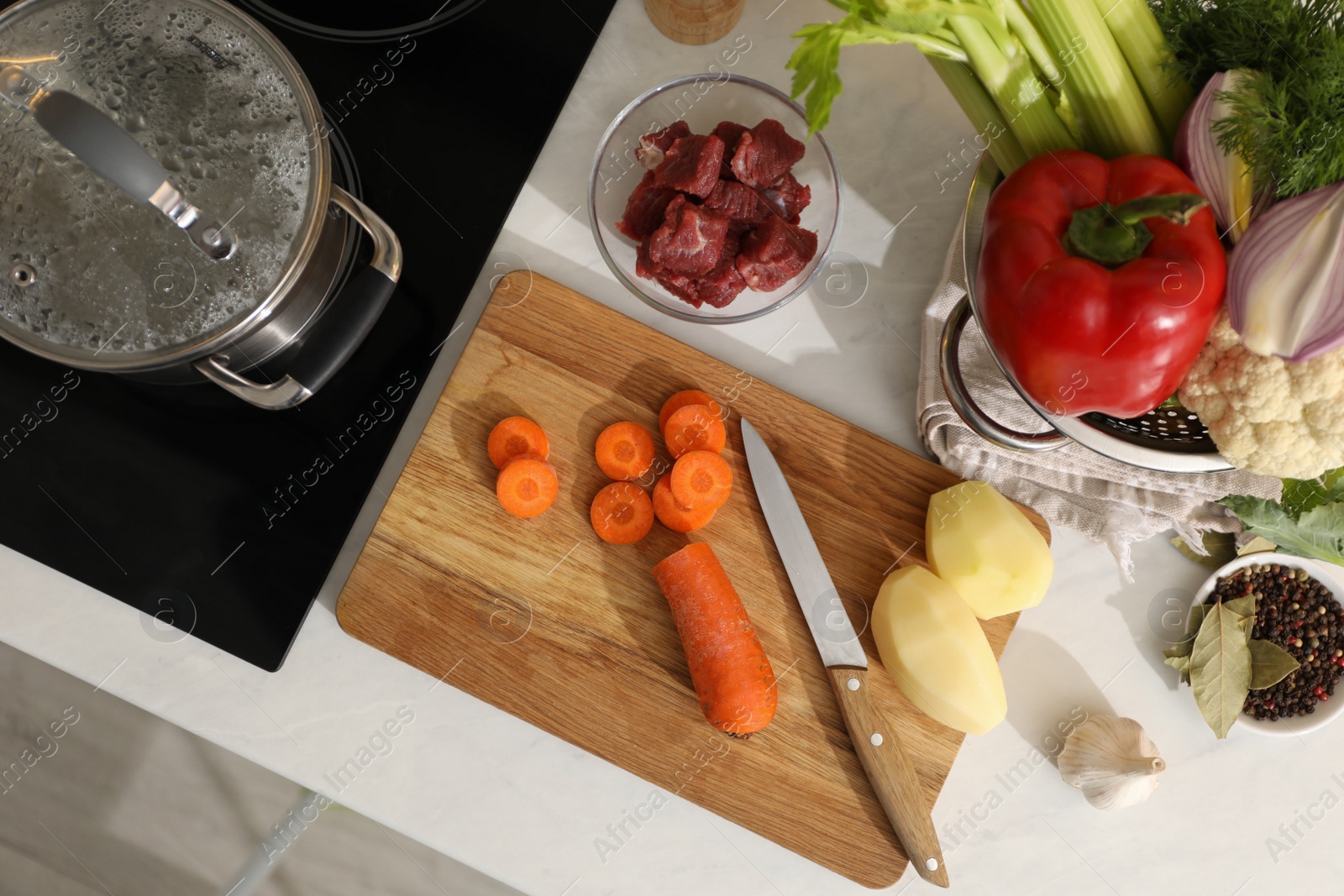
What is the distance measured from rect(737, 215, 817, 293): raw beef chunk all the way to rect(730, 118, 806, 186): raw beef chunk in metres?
0.05

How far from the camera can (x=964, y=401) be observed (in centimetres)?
103

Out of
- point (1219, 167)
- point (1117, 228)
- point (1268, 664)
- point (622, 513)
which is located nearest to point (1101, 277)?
point (1117, 228)

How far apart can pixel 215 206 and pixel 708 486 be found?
64 cm

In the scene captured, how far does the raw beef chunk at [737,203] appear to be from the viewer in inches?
39.0

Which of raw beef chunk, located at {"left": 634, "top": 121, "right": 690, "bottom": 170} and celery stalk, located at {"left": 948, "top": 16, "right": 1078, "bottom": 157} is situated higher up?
raw beef chunk, located at {"left": 634, "top": 121, "right": 690, "bottom": 170}

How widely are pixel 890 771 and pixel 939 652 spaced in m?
0.17

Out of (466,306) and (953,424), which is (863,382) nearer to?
(953,424)

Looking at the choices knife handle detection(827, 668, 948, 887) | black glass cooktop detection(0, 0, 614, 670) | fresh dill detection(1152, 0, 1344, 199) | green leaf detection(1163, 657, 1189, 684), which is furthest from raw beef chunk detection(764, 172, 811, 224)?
green leaf detection(1163, 657, 1189, 684)

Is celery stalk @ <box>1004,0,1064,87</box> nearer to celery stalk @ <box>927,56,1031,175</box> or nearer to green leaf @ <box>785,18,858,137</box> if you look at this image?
celery stalk @ <box>927,56,1031,175</box>

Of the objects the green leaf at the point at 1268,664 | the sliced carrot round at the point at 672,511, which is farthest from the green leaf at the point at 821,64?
the green leaf at the point at 1268,664

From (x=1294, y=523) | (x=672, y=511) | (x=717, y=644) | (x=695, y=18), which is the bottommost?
(x=1294, y=523)

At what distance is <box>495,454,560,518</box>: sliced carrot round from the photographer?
3.39 feet

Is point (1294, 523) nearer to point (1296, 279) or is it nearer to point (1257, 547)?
point (1257, 547)

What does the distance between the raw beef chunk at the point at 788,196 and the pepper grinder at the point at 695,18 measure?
0.24 meters
